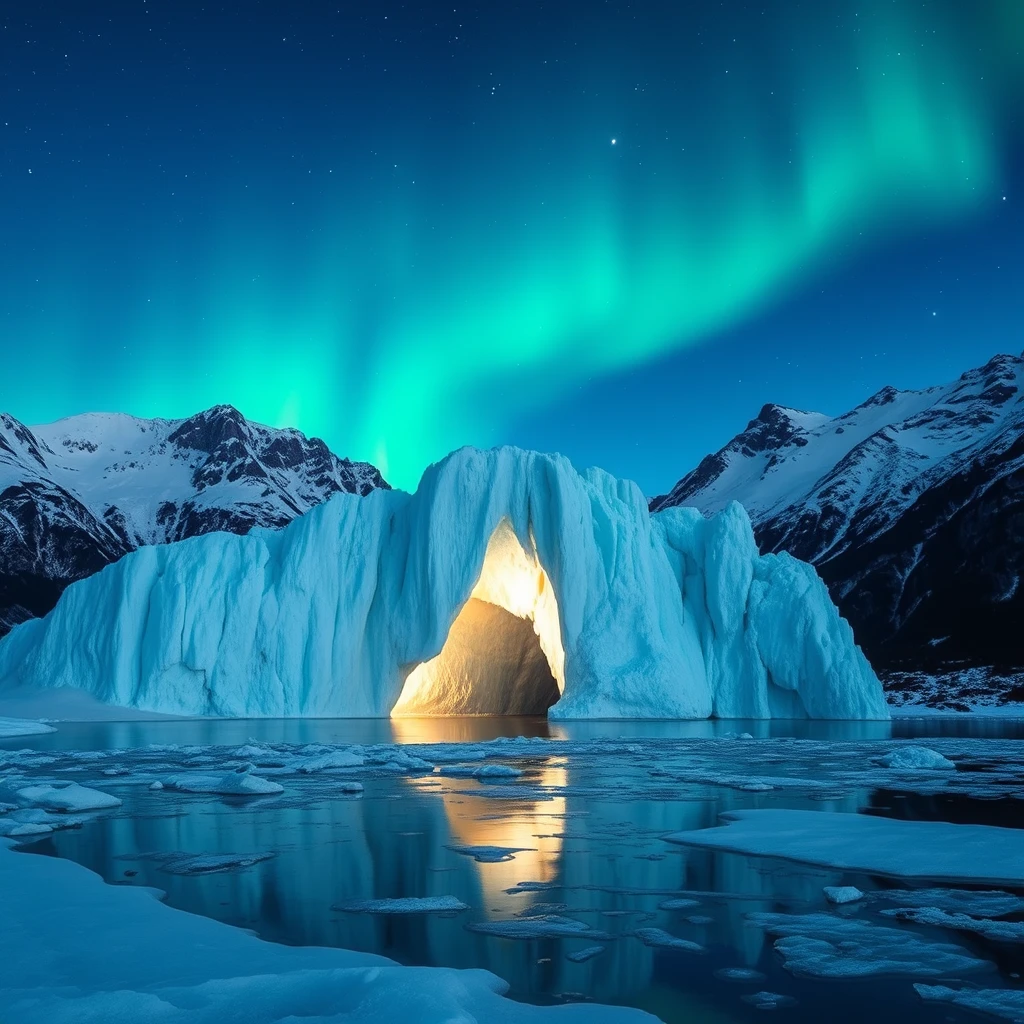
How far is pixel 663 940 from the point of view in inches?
185

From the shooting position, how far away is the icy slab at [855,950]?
4.21m

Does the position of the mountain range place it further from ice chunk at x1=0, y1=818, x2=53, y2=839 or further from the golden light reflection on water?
ice chunk at x1=0, y1=818, x2=53, y2=839

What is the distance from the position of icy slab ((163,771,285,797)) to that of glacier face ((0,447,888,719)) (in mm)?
22084

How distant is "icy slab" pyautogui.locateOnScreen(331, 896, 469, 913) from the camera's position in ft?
17.6

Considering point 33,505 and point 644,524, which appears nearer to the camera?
point 644,524

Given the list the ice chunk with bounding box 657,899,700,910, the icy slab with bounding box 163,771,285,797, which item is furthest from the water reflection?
the ice chunk with bounding box 657,899,700,910

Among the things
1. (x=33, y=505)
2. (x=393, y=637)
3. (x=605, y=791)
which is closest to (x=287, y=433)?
(x=33, y=505)

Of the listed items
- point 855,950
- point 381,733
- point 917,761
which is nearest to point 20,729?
point 381,733

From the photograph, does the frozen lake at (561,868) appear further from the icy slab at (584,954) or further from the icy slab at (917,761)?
the icy slab at (917,761)

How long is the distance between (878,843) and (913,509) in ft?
327

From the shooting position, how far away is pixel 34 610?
9119 centimetres

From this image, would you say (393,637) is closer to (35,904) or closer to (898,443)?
(35,904)

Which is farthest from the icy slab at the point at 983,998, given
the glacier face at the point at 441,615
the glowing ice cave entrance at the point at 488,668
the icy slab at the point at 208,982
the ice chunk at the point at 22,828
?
the glowing ice cave entrance at the point at 488,668

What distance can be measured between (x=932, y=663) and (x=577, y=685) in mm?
40542
